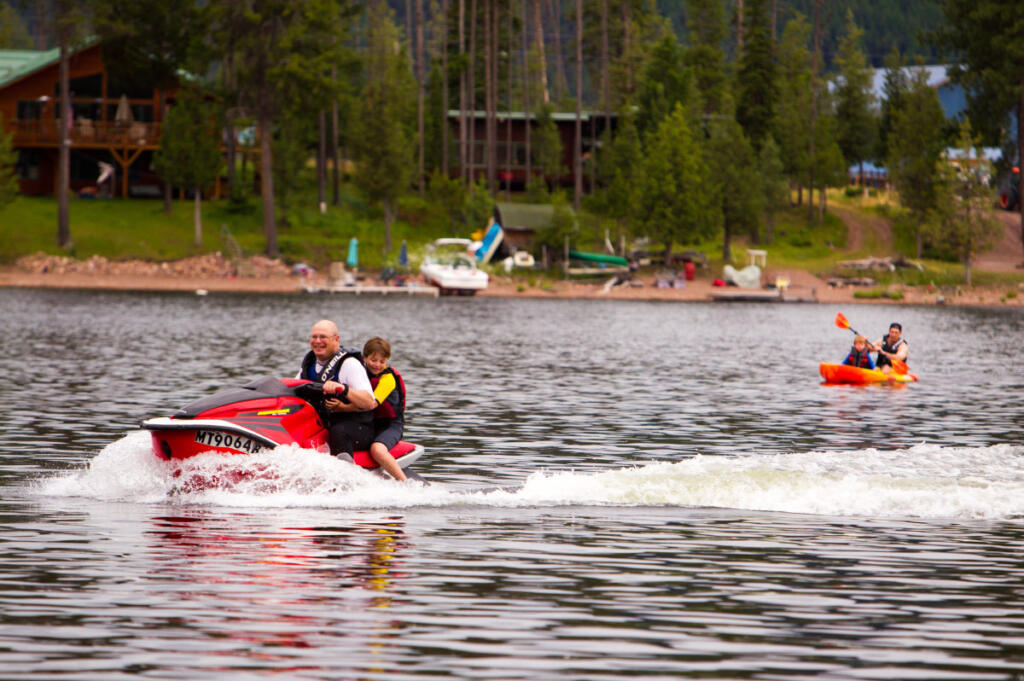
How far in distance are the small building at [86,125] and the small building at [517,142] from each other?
883 inches

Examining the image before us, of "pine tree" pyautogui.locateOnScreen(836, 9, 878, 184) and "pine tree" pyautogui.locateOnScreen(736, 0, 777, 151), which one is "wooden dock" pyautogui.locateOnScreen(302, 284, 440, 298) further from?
"pine tree" pyautogui.locateOnScreen(836, 9, 878, 184)

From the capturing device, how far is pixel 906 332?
165 ft

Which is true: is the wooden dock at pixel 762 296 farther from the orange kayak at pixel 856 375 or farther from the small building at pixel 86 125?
the orange kayak at pixel 856 375

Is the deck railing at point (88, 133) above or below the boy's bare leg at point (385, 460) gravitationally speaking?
above

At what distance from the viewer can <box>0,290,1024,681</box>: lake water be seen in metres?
8.45

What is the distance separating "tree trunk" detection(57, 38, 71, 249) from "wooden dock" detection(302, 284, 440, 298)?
45.6 feet

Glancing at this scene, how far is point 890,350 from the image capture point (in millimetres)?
30672

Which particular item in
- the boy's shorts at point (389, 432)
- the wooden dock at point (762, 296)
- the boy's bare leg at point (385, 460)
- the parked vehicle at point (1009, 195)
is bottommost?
the wooden dock at point (762, 296)

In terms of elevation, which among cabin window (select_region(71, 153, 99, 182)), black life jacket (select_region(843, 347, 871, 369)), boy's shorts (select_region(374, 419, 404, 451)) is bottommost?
black life jacket (select_region(843, 347, 871, 369))

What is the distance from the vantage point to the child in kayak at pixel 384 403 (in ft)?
47.2

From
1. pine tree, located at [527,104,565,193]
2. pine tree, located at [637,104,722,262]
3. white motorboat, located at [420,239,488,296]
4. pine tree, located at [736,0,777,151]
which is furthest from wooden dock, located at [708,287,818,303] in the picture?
pine tree, located at [736,0,777,151]

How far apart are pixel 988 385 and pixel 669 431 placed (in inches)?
488

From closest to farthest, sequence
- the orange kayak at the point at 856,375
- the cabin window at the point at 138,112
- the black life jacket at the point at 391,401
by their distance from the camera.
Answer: the black life jacket at the point at 391,401
the orange kayak at the point at 856,375
the cabin window at the point at 138,112

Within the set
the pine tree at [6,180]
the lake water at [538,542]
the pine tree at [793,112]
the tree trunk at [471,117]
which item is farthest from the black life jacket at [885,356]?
the tree trunk at [471,117]
